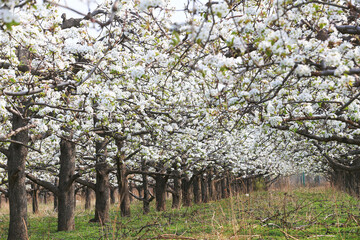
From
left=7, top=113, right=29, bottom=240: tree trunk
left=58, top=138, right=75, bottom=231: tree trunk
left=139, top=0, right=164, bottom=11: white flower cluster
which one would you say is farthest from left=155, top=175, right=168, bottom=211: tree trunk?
left=139, top=0, right=164, bottom=11: white flower cluster

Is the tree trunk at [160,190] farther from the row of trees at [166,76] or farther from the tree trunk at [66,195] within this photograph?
the tree trunk at [66,195]

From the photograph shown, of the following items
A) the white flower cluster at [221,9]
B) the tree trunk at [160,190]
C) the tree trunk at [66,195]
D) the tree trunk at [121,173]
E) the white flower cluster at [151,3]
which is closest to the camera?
the white flower cluster at [221,9]

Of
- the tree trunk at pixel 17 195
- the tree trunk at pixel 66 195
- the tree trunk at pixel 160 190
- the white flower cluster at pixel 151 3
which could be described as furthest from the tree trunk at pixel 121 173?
the white flower cluster at pixel 151 3

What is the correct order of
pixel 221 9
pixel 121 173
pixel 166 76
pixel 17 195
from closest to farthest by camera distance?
pixel 221 9, pixel 166 76, pixel 17 195, pixel 121 173

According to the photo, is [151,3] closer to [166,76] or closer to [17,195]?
[166,76]

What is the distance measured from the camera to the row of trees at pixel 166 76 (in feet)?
13.2

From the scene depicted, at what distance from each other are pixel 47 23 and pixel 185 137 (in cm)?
658

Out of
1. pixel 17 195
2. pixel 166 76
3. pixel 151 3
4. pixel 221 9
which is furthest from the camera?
pixel 17 195

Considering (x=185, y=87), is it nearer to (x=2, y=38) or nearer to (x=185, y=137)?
(x=185, y=137)

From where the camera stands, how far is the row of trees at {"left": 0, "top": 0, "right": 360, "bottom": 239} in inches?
158

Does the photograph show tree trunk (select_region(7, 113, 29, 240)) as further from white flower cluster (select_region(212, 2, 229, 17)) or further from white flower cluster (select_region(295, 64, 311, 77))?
white flower cluster (select_region(295, 64, 311, 77))

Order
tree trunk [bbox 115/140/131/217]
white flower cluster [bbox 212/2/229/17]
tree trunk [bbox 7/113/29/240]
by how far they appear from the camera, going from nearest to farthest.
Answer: white flower cluster [bbox 212/2/229/17]
tree trunk [bbox 7/113/29/240]
tree trunk [bbox 115/140/131/217]

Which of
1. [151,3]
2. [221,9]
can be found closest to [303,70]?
[221,9]

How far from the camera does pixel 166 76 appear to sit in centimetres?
734
